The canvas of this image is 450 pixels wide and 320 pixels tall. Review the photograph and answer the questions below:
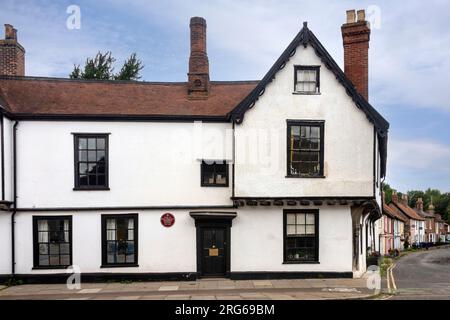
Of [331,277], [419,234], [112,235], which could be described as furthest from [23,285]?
[419,234]

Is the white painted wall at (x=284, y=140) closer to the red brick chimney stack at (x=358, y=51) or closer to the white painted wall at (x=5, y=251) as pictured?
the red brick chimney stack at (x=358, y=51)

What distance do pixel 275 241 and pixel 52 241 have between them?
29.9ft

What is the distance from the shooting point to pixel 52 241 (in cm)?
1853

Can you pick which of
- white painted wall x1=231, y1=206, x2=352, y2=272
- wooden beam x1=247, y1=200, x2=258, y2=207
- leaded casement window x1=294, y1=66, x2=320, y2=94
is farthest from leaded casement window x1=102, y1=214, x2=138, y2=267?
leaded casement window x1=294, y1=66, x2=320, y2=94

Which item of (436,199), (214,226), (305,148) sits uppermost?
(305,148)

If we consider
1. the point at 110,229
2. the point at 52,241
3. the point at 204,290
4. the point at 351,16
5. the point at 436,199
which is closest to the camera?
the point at 204,290

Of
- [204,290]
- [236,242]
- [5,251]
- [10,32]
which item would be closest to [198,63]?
[236,242]

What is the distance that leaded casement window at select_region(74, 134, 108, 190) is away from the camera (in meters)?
18.8

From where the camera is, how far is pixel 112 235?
18734mm

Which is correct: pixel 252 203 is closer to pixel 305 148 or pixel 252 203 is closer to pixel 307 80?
pixel 305 148

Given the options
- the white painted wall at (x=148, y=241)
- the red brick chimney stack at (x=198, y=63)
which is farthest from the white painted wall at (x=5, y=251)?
the red brick chimney stack at (x=198, y=63)

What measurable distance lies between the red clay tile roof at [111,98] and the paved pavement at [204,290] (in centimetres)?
693

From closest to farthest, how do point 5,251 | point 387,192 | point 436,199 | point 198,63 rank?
point 5,251
point 198,63
point 387,192
point 436,199

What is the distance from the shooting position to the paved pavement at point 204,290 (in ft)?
49.7
